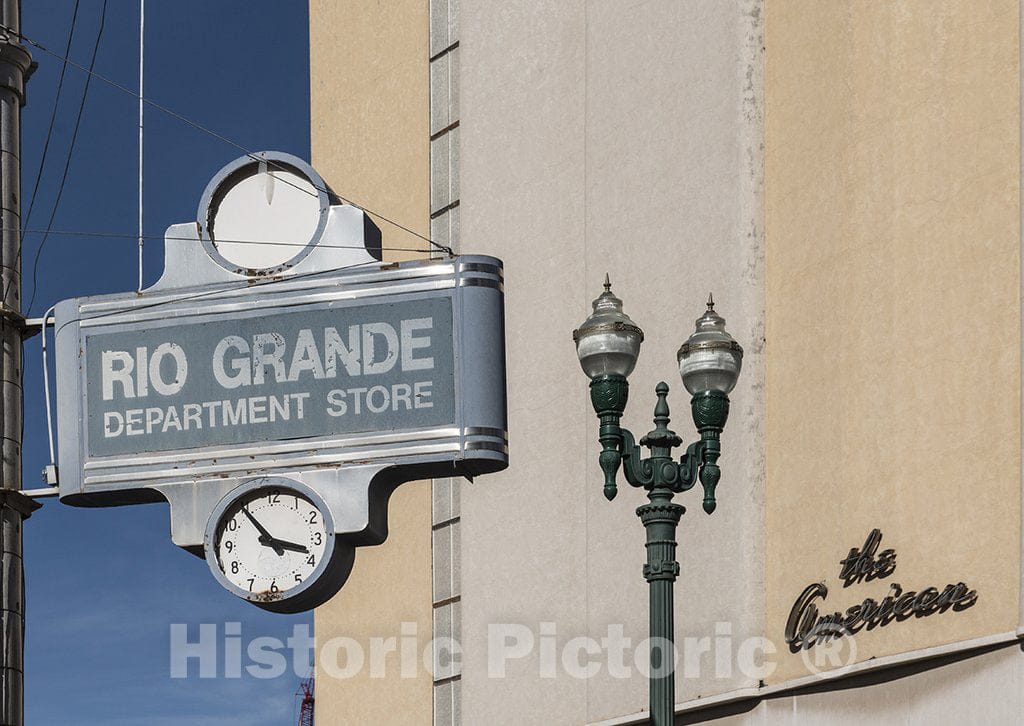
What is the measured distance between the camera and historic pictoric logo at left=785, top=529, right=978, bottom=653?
22280 millimetres

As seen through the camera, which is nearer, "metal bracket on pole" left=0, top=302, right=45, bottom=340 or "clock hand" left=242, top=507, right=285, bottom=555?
"metal bracket on pole" left=0, top=302, right=45, bottom=340

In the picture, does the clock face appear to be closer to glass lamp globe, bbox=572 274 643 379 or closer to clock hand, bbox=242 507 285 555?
clock hand, bbox=242 507 285 555

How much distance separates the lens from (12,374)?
334 inches

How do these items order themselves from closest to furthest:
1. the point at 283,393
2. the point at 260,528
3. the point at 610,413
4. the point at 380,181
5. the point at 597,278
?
the point at 283,393
the point at 260,528
the point at 610,413
the point at 597,278
the point at 380,181

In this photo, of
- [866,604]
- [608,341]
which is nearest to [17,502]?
[608,341]

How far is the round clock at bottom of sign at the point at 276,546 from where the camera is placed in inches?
363

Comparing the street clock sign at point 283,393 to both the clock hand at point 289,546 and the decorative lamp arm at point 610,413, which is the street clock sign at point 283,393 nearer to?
the clock hand at point 289,546

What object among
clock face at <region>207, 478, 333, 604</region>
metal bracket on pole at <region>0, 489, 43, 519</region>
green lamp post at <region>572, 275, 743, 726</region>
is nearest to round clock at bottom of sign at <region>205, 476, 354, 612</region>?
clock face at <region>207, 478, 333, 604</region>

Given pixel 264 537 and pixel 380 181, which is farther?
pixel 380 181

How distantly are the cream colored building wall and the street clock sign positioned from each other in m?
16.5

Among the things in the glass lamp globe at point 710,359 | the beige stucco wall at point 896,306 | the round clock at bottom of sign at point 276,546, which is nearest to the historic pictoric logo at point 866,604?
the beige stucco wall at point 896,306

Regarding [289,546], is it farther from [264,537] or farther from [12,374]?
[12,374]

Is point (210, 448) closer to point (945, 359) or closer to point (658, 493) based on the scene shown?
point (658, 493)

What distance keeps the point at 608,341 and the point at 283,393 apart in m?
4.51
